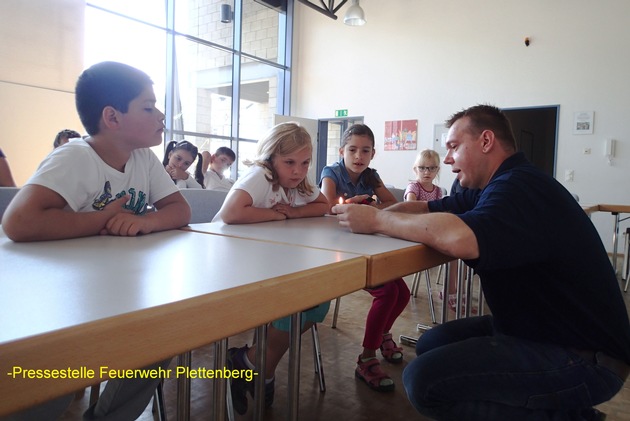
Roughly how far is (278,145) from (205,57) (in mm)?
6248

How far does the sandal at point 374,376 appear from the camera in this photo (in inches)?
69.1

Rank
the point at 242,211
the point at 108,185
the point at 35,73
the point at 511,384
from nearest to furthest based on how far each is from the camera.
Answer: the point at 511,384
the point at 108,185
the point at 242,211
the point at 35,73

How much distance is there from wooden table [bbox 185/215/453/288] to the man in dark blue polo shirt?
2.1 inches

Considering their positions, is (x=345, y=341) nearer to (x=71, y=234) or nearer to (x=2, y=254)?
(x=71, y=234)

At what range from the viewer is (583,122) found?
5840 millimetres

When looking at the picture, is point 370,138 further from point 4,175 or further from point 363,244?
point 4,175

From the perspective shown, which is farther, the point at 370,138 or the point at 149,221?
the point at 370,138

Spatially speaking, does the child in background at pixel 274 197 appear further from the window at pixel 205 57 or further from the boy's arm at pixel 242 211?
the window at pixel 205 57

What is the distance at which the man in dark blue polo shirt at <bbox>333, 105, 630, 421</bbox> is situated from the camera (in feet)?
3.02

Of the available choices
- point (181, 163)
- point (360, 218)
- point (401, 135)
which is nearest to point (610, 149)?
point (401, 135)

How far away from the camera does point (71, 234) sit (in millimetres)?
917

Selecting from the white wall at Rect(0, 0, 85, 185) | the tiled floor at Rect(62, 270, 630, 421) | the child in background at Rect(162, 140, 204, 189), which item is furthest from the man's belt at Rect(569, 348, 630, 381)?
the white wall at Rect(0, 0, 85, 185)

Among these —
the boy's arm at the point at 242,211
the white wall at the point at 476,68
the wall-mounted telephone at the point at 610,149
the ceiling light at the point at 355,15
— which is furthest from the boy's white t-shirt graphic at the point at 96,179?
the wall-mounted telephone at the point at 610,149

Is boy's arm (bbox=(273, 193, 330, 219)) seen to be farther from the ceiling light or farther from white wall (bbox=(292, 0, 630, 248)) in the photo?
white wall (bbox=(292, 0, 630, 248))
